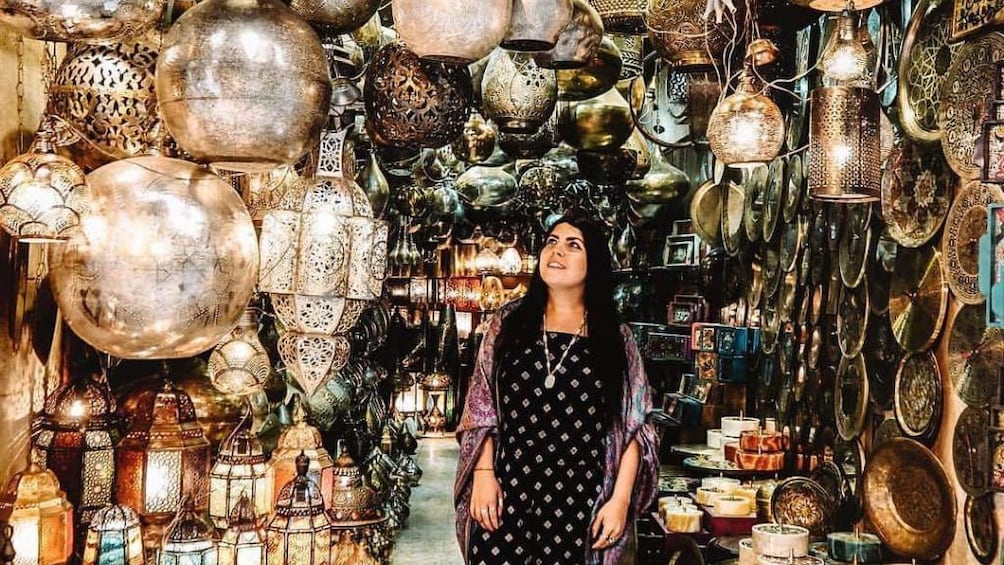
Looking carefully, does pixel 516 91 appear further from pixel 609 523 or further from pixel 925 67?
pixel 925 67

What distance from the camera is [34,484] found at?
1.80 meters

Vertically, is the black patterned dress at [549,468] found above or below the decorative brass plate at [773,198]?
below

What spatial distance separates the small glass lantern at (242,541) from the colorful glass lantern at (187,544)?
0.63 ft

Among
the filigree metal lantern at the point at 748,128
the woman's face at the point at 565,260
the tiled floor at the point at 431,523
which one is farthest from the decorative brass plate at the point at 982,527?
the tiled floor at the point at 431,523

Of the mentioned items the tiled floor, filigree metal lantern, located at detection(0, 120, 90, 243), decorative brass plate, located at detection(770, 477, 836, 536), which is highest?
filigree metal lantern, located at detection(0, 120, 90, 243)

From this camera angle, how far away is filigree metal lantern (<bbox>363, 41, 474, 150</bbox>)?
2059mm

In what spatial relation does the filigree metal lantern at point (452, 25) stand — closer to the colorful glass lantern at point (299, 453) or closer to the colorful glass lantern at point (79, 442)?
the colorful glass lantern at point (79, 442)

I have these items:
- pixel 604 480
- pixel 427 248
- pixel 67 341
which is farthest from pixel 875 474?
pixel 427 248

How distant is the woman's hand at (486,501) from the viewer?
7.83 feet

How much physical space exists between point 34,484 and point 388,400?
7.01 metres

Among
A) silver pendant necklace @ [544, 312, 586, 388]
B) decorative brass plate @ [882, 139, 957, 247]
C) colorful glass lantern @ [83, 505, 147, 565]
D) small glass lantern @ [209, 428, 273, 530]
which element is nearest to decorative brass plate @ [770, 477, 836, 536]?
decorative brass plate @ [882, 139, 957, 247]

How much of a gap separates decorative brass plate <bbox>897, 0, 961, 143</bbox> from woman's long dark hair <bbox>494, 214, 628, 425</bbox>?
1.17 m

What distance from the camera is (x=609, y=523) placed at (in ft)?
7.75

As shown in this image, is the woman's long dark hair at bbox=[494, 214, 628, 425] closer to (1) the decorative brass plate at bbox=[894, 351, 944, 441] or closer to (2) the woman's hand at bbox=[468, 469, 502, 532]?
(2) the woman's hand at bbox=[468, 469, 502, 532]
